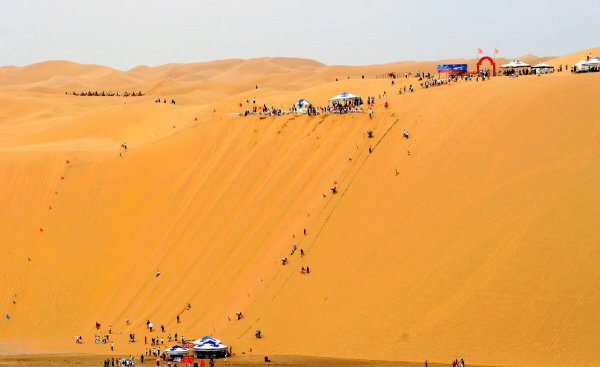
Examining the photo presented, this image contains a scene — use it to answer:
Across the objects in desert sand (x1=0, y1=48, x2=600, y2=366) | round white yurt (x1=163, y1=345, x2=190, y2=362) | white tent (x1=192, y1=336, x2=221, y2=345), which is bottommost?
round white yurt (x1=163, y1=345, x2=190, y2=362)

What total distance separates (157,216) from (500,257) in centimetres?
2076

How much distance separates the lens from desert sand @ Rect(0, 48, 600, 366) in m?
42.3

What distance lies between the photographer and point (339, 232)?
160 feet

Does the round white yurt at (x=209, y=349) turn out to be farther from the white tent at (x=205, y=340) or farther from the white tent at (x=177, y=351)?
the white tent at (x=177, y=351)

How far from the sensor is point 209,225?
54.2m

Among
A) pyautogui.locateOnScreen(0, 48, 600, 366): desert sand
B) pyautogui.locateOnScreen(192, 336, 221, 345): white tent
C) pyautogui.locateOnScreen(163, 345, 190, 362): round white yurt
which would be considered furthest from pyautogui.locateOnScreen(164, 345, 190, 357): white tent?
pyautogui.locateOnScreen(0, 48, 600, 366): desert sand

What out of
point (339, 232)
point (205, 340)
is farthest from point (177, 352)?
point (339, 232)

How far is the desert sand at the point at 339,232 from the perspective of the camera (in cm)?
4234

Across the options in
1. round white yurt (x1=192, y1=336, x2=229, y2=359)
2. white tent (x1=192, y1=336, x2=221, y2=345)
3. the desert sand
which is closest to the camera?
the desert sand

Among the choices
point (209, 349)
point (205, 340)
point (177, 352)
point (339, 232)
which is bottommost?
point (177, 352)

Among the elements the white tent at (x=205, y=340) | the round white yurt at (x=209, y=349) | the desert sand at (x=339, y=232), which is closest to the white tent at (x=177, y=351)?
the round white yurt at (x=209, y=349)

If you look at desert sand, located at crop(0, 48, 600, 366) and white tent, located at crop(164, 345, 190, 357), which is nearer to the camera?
desert sand, located at crop(0, 48, 600, 366)

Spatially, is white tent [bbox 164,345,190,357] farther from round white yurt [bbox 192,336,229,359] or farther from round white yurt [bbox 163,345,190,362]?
round white yurt [bbox 192,336,229,359]

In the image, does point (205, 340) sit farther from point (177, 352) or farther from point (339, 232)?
point (339, 232)
